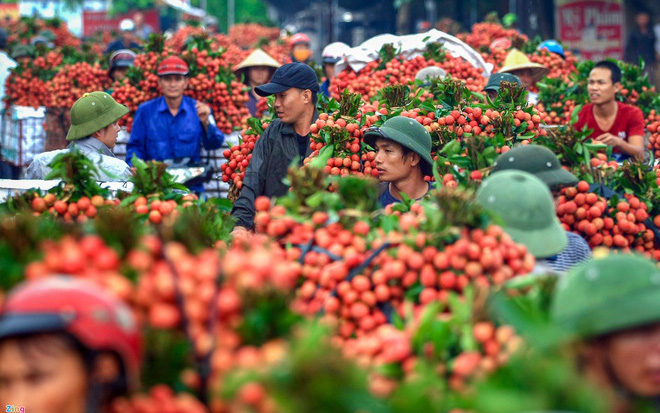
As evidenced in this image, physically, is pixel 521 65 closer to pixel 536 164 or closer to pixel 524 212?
pixel 536 164

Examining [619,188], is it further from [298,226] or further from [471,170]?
[298,226]

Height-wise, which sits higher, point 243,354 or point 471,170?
point 471,170

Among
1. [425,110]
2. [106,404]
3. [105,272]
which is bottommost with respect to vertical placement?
[106,404]

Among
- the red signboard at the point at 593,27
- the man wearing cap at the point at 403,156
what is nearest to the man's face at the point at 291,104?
the man wearing cap at the point at 403,156

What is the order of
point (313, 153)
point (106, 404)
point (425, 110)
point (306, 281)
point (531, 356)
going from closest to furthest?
point (531, 356) → point (106, 404) → point (306, 281) → point (313, 153) → point (425, 110)

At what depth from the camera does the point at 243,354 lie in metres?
2.22

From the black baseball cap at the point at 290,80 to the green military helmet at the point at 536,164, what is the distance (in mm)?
2269

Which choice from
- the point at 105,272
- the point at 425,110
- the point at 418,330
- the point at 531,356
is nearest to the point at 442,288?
the point at 418,330

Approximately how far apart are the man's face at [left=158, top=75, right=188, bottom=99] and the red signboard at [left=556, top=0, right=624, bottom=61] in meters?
13.9

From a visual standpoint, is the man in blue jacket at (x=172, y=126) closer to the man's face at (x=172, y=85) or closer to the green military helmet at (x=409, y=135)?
the man's face at (x=172, y=85)

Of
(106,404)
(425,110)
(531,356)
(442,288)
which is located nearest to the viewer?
(531,356)

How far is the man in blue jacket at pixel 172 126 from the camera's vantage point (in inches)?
327

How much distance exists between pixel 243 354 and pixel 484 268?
1.18 m

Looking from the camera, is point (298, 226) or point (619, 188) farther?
point (619, 188)
